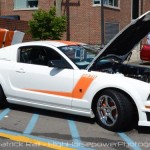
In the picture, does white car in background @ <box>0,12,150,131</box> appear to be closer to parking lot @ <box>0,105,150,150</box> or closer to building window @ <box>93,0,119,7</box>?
parking lot @ <box>0,105,150,150</box>

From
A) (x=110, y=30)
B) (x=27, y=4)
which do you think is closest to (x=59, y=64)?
(x=110, y=30)

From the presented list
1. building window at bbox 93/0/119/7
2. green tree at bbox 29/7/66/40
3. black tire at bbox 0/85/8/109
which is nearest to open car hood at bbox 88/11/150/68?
black tire at bbox 0/85/8/109

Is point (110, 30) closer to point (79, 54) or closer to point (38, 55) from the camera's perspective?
point (38, 55)

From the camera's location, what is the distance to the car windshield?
22.2 feet

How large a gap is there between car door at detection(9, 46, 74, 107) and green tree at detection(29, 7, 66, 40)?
8.42 meters

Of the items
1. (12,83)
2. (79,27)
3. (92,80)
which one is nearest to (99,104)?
(92,80)

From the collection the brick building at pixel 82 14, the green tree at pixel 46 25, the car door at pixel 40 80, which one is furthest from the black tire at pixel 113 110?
the brick building at pixel 82 14

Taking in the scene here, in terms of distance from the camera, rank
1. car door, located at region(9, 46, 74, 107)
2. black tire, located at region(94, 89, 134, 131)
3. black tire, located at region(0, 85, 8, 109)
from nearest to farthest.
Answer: black tire, located at region(94, 89, 134, 131), car door, located at region(9, 46, 74, 107), black tire, located at region(0, 85, 8, 109)

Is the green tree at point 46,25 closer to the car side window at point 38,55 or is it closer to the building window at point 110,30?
the car side window at point 38,55

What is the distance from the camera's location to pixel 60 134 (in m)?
6.03

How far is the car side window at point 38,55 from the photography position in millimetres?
7066

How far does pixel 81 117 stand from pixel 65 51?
48.9 inches

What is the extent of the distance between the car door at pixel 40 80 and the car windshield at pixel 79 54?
0.18m

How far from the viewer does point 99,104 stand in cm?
625
